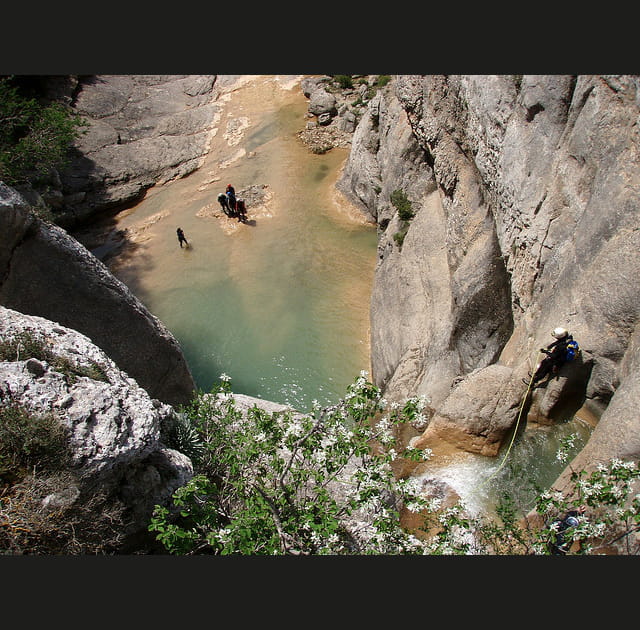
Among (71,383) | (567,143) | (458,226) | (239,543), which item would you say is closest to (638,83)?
(567,143)

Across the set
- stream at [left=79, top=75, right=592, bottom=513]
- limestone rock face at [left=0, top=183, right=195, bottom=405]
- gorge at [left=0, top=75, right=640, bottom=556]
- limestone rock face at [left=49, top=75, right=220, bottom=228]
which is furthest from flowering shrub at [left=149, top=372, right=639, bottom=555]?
limestone rock face at [left=49, top=75, right=220, bottom=228]

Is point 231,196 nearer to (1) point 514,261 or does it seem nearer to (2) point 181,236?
(2) point 181,236

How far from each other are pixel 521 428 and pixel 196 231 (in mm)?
18222

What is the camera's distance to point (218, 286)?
19281 mm

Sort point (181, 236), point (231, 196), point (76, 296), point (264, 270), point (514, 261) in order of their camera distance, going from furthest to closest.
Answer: point (231, 196) < point (181, 236) < point (264, 270) < point (514, 261) < point (76, 296)

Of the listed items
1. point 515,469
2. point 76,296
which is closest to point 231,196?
point 76,296

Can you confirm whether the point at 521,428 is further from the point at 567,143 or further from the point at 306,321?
the point at 306,321

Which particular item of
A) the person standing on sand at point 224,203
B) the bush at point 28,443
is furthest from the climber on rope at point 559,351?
the person standing on sand at point 224,203

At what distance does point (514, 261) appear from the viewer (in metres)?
10.7

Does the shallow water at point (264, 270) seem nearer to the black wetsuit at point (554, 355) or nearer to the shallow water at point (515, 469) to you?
the shallow water at point (515, 469)

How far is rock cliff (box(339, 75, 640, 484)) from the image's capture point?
7680mm

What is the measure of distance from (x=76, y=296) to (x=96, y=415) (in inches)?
175

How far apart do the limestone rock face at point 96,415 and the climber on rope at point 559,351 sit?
6507 millimetres

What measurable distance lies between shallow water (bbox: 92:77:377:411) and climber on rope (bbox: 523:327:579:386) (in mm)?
7506
